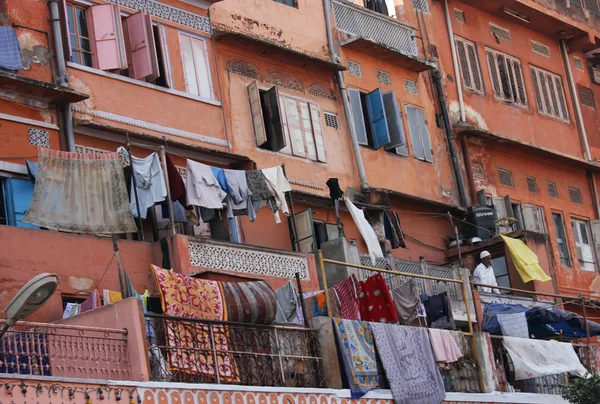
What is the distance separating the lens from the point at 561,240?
27172 mm

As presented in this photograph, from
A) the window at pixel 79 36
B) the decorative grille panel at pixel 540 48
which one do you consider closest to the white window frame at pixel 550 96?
the decorative grille panel at pixel 540 48

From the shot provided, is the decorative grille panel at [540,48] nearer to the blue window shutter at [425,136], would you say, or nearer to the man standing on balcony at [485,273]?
the blue window shutter at [425,136]

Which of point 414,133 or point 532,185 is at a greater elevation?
point 414,133

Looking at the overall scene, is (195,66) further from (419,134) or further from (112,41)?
(419,134)

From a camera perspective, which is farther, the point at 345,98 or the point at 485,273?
the point at 485,273

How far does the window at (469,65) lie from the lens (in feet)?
87.2

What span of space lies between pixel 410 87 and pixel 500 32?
393 centimetres

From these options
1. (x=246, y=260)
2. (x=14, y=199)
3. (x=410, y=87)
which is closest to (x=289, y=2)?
(x=410, y=87)

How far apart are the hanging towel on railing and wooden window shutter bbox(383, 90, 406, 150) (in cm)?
839

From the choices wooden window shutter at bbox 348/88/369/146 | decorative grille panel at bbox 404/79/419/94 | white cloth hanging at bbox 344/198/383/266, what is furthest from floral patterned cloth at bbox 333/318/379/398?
decorative grille panel at bbox 404/79/419/94

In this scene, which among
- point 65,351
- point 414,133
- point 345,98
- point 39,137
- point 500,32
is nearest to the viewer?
point 65,351

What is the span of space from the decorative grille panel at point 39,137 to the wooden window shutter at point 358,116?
7.21 metres

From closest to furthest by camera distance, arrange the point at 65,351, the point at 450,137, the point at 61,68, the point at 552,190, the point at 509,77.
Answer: the point at 65,351 < the point at 61,68 < the point at 450,137 < the point at 552,190 < the point at 509,77

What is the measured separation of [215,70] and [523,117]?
30.6ft
